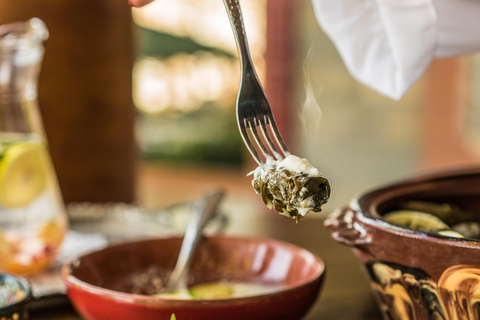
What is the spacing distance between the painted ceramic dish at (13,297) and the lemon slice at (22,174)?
8.1 inches

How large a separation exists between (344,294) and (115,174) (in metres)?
1.03

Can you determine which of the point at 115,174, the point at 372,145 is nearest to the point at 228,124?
the point at 372,145

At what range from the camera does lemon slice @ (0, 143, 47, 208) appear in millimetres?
732

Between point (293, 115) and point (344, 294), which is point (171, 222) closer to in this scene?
point (344, 294)

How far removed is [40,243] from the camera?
2.45 ft

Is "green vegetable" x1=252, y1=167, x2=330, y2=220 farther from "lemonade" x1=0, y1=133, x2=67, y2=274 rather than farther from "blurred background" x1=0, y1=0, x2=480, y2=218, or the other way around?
"lemonade" x1=0, y1=133, x2=67, y2=274

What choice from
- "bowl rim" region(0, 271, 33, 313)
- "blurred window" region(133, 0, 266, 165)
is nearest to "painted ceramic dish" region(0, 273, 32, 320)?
"bowl rim" region(0, 271, 33, 313)

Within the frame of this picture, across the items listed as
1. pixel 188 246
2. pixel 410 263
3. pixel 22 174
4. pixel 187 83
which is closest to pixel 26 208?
pixel 22 174

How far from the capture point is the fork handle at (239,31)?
0.43m

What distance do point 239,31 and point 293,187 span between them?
115 mm

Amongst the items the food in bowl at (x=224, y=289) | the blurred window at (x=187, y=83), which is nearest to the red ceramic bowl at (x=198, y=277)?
the food in bowl at (x=224, y=289)

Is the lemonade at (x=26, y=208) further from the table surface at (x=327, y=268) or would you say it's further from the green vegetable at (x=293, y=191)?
the green vegetable at (x=293, y=191)

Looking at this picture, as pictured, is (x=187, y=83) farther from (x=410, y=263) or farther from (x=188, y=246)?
(x=410, y=263)

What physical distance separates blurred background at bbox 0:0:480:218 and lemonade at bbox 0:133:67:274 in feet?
1.20
